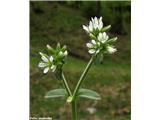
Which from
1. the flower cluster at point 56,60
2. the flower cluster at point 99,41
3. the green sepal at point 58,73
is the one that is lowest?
the green sepal at point 58,73

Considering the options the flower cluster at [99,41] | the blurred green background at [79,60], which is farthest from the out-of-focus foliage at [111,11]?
the flower cluster at [99,41]

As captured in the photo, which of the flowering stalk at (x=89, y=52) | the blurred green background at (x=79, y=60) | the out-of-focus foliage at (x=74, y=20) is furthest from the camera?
the out-of-focus foliage at (x=74, y=20)

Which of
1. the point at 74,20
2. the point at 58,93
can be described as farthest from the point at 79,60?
the point at 58,93

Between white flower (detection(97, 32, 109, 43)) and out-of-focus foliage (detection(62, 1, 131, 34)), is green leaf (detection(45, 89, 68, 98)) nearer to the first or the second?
white flower (detection(97, 32, 109, 43))

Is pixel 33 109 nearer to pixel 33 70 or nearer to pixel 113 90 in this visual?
pixel 33 70

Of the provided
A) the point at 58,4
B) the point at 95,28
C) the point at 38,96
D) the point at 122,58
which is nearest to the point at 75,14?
the point at 58,4

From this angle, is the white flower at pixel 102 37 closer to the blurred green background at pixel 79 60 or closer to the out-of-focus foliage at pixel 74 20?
the blurred green background at pixel 79 60
